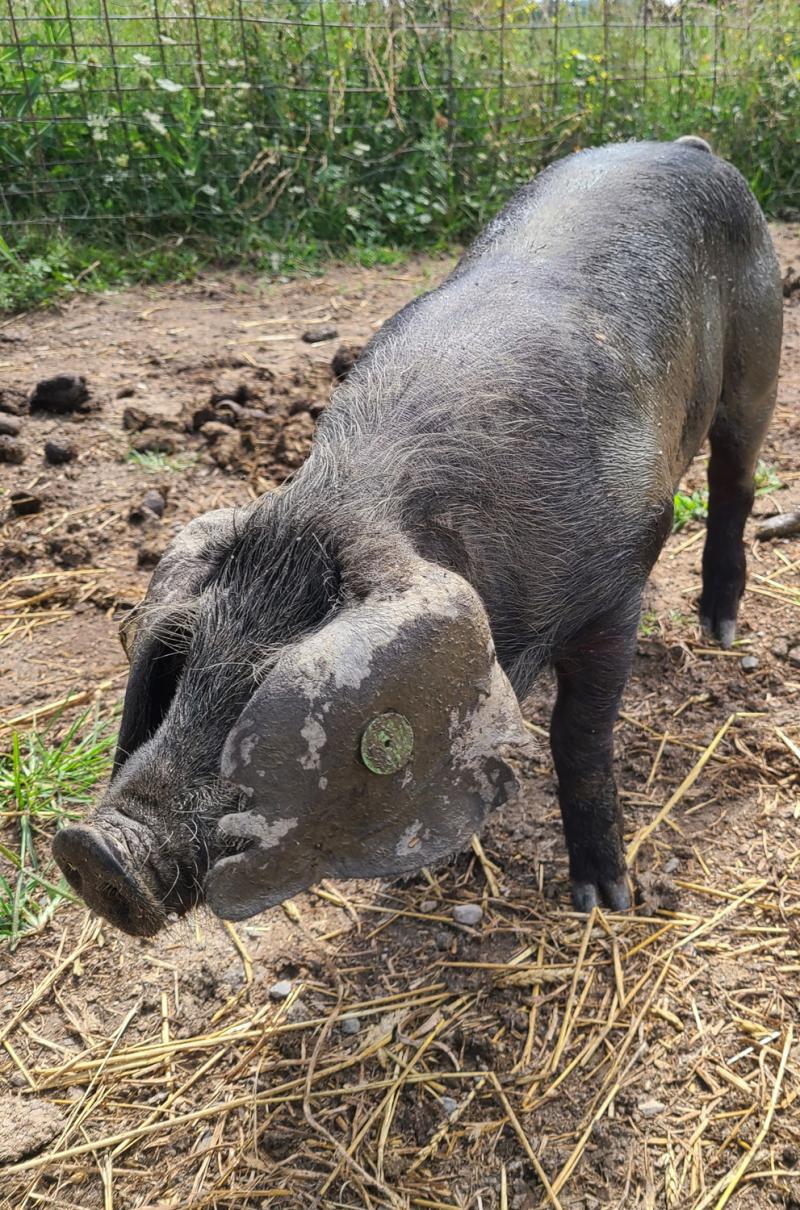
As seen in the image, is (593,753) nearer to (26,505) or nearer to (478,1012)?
(478,1012)

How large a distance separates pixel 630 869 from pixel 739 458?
138 cm

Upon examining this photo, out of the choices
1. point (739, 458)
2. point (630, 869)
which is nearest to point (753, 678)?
point (739, 458)

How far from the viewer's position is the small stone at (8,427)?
14.8 feet

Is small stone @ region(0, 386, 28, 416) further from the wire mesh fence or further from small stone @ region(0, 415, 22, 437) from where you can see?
the wire mesh fence

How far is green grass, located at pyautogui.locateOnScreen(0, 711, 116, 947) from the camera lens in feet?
8.80

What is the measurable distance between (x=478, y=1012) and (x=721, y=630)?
1.67 metres

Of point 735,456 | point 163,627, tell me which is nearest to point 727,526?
point 735,456

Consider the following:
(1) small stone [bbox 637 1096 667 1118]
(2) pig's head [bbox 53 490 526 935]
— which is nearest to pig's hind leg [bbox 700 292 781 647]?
(1) small stone [bbox 637 1096 667 1118]

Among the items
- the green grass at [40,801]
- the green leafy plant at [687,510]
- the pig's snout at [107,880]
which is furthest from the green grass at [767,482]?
the pig's snout at [107,880]

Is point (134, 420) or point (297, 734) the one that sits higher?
point (297, 734)

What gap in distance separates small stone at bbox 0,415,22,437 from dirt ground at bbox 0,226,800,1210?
1.10 metres

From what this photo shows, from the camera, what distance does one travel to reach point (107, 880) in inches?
63.7

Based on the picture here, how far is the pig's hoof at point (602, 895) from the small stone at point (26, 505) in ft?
8.65

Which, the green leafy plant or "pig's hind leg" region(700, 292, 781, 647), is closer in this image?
"pig's hind leg" region(700, 292, 781, 647)
